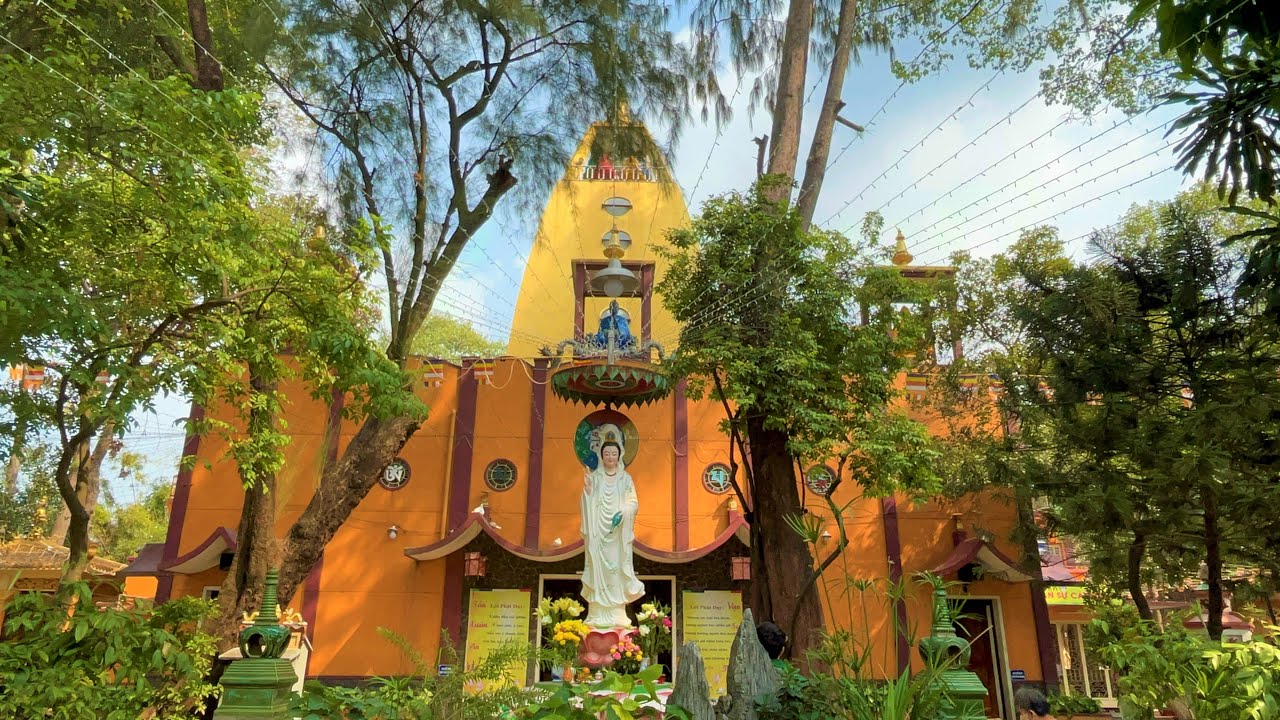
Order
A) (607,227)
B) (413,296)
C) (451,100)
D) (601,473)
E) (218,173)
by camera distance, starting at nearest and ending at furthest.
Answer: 1. (218,173)
2. (601,473)
3. (413,296)
4. (451,100)
5. (607,227)

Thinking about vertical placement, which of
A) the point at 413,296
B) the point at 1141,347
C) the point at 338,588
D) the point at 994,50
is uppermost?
the point at 994,50

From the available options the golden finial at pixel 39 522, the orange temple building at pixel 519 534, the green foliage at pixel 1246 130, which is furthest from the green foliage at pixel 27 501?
the green foliage at pixel 1246 130

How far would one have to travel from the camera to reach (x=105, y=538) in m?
24.4

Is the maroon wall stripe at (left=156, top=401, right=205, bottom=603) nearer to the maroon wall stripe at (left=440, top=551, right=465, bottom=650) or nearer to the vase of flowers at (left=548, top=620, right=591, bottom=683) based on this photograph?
the maroon wall stripe at (left=440, top=551, right=465, bottom=650)

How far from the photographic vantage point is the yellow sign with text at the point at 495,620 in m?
10.8

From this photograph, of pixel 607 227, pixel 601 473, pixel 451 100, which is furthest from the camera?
pixel 607 227

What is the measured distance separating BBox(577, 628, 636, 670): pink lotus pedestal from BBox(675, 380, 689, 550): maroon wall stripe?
4395mm

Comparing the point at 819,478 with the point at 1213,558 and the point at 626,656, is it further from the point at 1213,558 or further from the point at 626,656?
the point at 626,656

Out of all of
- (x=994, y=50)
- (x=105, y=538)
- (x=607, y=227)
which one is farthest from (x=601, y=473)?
(x=105, y=538)

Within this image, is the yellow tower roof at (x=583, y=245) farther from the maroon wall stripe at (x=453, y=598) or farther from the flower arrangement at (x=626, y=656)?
the flower arrangement at (x=626, y=656)

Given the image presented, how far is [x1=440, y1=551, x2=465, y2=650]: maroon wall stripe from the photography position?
10.8 m

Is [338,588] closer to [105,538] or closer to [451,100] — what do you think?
[451,100]

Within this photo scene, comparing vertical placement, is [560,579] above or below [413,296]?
below

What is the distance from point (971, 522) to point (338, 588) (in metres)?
8.91
